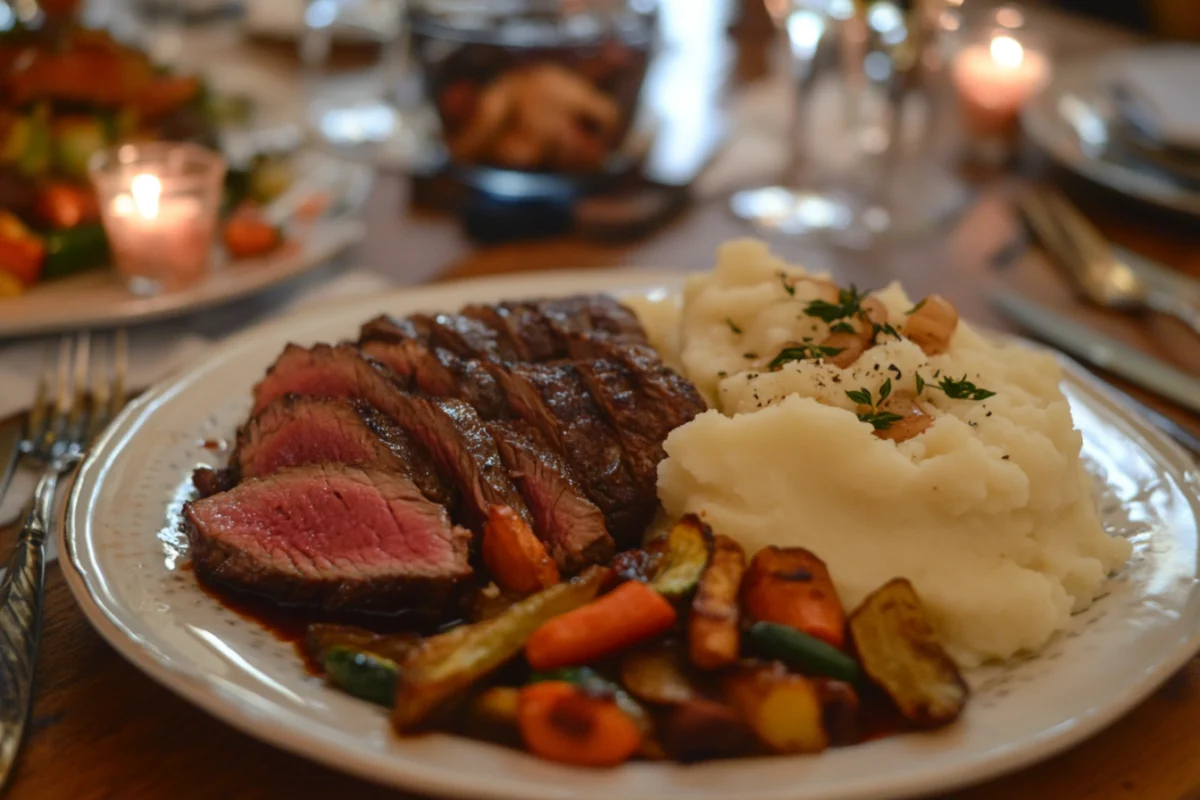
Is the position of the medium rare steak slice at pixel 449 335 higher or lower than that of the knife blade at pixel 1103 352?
higher

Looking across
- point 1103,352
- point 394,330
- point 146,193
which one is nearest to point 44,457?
point 394,330

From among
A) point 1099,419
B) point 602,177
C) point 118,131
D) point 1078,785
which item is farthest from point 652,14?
point 1078,785

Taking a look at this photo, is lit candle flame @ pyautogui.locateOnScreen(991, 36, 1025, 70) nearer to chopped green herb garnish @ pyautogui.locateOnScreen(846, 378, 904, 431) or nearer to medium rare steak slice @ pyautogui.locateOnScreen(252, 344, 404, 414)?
chopped green herb garnish @ pyautogui.locateOnScreen(846, 378, 904, 431)

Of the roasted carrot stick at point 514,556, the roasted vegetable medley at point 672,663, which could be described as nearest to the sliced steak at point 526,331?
the roasted carrot stick at point 514,556

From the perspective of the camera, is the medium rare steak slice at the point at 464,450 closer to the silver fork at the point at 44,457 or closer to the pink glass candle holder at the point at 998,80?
the silver fork at the point at 44,457

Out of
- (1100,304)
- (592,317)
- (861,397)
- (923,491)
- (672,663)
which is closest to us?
(672,663)

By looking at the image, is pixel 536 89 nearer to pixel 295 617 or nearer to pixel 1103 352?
pixel 1103 352
